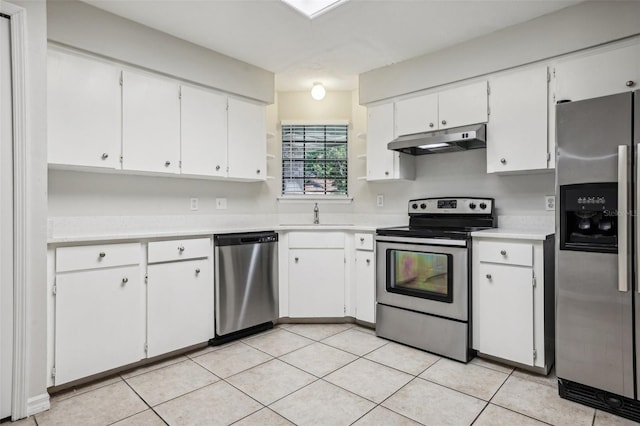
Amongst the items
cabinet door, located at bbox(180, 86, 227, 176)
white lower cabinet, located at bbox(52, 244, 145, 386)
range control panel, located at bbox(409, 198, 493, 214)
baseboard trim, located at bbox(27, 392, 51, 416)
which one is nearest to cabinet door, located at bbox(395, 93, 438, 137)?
range control panel, located at bbox(409, 198, 493, 214)

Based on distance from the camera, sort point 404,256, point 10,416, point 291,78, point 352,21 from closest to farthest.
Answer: point 10,416 → point 352,21 → point 404,256 → point 291,78

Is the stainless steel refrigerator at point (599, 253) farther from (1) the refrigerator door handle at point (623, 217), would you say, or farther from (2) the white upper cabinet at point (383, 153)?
(2) the white upper cabinet at point (383, 153)

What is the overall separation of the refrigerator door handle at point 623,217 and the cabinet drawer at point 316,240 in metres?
2.07

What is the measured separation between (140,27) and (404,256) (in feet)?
8.96

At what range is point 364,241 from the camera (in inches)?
133

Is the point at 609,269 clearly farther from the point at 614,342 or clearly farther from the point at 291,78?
the point at 291,78

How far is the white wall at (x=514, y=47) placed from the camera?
2.40 metres

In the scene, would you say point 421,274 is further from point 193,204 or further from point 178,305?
point 193,204

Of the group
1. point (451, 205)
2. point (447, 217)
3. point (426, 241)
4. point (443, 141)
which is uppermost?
point (443, 141)

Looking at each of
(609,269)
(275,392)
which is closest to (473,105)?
(609,269)

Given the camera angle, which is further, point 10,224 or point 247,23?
point 247,23

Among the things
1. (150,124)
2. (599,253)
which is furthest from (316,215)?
(599,253)

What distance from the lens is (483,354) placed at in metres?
2.65

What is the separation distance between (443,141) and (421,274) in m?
1.09
